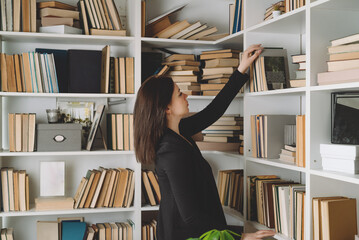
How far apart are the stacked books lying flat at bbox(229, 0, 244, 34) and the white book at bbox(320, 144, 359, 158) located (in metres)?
1.17

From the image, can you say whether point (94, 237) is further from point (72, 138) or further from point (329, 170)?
point (329, 170)

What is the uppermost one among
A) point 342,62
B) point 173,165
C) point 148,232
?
point 342,62

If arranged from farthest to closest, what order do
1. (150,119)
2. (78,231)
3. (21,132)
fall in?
(78,231)
(21,132)
(150,119)

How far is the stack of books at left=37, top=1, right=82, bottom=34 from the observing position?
299 cm

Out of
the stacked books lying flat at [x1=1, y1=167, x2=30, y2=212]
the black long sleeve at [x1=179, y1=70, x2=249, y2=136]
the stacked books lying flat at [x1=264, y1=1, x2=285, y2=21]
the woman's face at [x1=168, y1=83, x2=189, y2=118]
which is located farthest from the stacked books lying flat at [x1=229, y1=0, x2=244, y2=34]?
the stacked books lying flat at [x1=1, y1=167, x2=30, y2=212]

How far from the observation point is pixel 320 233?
2.04 meters

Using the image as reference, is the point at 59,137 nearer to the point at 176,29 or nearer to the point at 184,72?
the point at 184,72

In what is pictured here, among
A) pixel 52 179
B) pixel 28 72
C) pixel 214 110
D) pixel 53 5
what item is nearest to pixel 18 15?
pixel 53 5

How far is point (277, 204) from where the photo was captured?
2.46 m

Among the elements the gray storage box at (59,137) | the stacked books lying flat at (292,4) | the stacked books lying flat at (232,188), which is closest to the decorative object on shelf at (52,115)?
the gray storage box at (59,137)

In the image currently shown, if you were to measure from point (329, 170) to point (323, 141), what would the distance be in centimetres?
15

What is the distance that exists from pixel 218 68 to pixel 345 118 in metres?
1.22

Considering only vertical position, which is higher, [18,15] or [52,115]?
[18,15]

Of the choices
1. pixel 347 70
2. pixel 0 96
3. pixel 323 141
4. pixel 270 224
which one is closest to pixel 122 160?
pixel 0 96
